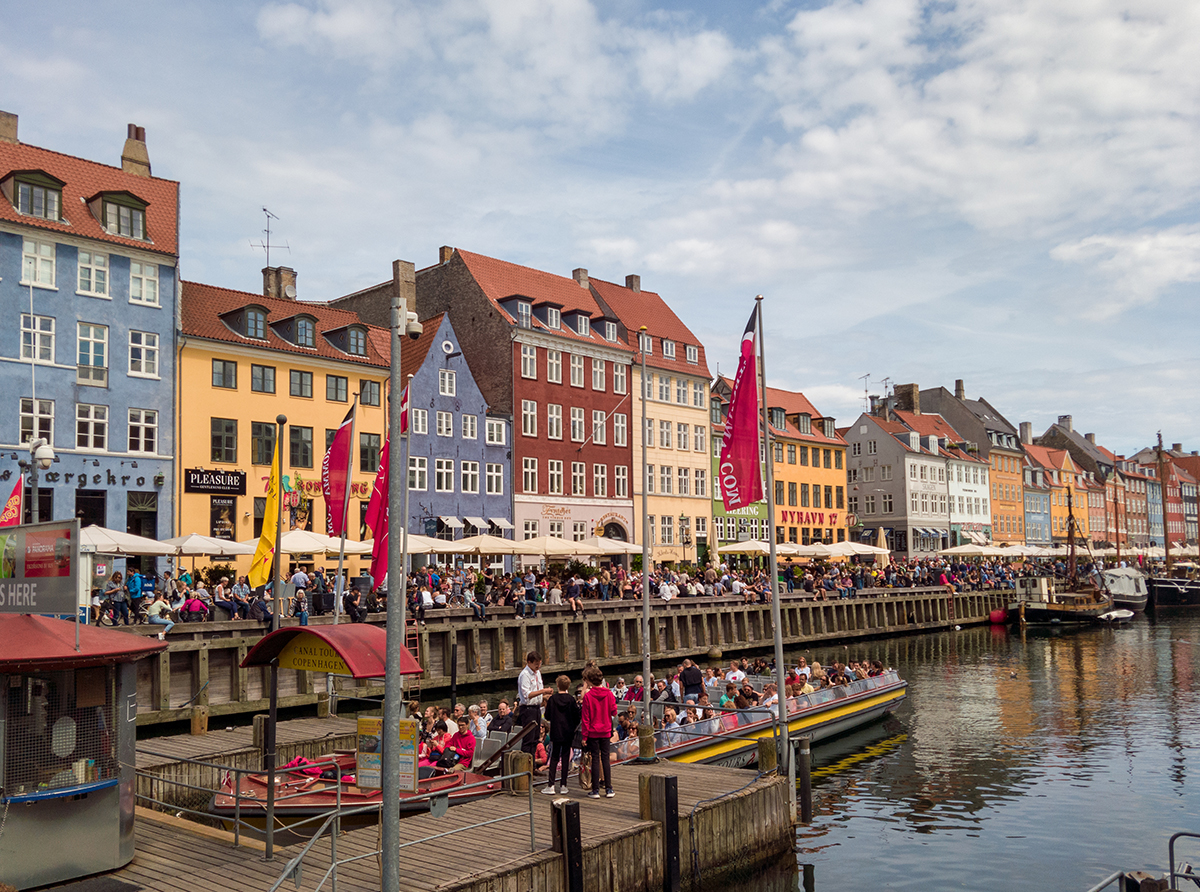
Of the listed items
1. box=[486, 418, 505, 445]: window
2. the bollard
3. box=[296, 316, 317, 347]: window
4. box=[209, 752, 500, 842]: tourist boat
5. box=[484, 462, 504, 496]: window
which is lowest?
the bollard

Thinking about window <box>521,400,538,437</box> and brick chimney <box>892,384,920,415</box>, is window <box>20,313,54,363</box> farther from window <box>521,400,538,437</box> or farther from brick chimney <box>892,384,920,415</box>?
brick chimney <box>892,384,920,415</box>

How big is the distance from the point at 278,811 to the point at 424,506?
34.1 metres

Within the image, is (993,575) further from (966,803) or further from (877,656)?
(966,803)

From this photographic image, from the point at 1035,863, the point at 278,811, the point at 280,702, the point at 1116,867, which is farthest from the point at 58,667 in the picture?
the point at 280,702

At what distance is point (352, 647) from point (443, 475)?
3743 cm

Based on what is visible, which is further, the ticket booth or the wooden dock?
the wooden dock

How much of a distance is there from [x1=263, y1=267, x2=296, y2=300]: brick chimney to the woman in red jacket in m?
A: 41.2

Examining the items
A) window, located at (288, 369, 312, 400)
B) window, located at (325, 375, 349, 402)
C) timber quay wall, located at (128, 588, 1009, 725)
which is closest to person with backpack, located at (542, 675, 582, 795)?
timber quay wall, located at (128, 588, 1009, 725)

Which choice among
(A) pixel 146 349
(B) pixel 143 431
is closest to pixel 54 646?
(B) pixel 143 431

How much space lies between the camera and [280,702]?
1120 inches

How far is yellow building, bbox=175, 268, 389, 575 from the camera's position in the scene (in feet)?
136

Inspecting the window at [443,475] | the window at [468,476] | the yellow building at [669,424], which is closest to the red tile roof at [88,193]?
the window at [443,475]

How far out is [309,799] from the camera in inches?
603

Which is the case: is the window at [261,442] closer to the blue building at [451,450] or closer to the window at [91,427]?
the window at [91,427]
